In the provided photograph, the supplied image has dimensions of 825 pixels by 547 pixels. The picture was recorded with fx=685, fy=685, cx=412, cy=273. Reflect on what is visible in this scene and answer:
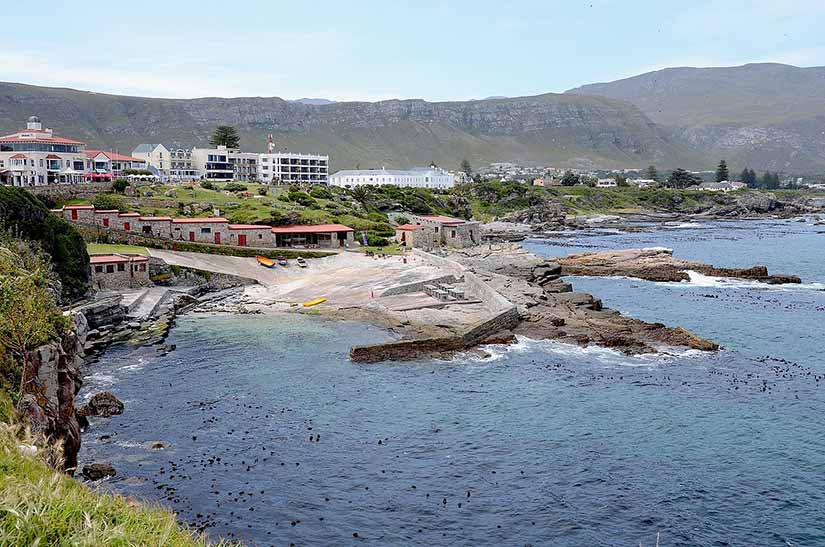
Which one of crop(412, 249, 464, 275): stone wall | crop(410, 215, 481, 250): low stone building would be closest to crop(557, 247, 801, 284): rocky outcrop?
crop(410, 215, 481, 250): low stone building

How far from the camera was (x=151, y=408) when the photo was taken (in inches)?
1244

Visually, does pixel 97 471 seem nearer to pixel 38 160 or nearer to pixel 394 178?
pixel 38 160

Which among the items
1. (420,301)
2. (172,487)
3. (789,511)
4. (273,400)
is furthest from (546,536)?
(420,301)

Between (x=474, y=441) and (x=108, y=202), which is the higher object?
(x=108, y=202)

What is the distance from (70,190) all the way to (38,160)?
12.6 m

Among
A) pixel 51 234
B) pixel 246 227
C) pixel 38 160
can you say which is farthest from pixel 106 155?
pixel 51 234

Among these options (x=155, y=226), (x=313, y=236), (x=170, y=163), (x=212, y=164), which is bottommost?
(x=313, y=236)

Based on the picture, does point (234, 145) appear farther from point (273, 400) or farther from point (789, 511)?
point (789, 511)

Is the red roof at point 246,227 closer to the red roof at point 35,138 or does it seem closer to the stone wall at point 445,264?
the stone wall at point 445,264

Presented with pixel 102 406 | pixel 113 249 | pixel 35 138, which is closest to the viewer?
pixel 102 406

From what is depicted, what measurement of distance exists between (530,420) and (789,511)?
10.7m

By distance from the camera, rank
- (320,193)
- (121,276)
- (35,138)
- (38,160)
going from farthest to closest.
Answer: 1. (320,193)
2. (35,138)
3. (38,160)
4. (121,276)

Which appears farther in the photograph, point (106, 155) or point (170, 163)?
point (170, 163)

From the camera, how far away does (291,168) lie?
13988 centimetres
